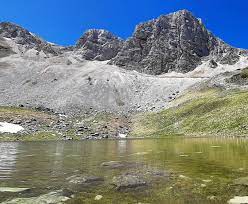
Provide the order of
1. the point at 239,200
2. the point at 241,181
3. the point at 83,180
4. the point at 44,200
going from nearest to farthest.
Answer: the point at 239,200 → the point at 44,200 → the point at 241,181 → the point at 83,180

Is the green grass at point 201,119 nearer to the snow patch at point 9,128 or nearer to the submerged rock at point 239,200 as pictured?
the snow patch at point 9,128

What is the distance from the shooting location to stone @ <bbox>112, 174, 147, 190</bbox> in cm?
1826

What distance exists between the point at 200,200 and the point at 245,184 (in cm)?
374

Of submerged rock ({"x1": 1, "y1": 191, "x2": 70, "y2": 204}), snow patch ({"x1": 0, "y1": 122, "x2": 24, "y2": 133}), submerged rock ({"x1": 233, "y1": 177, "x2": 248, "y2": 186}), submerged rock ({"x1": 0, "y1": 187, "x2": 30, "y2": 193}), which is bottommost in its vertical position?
submerged rock ({"x1": 1, "y1": 191, "x2": 70, "y2": 204})

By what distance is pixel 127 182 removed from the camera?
19.3m

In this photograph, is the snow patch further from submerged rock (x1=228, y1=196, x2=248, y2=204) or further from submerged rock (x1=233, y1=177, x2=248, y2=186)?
submerged rock (x1=228, y1=196, x2=248, y2=204)

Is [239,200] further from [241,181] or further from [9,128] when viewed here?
[9,128]

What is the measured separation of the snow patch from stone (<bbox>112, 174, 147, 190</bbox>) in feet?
236

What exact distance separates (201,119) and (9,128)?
50.3 m

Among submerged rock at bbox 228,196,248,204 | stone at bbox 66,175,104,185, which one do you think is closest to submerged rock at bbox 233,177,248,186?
submerged rock at bbox 228,196,248,204

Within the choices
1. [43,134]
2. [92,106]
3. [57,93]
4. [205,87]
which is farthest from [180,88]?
[43,134]

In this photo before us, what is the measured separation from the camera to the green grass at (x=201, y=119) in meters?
83.8

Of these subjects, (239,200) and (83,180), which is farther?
(83,180)

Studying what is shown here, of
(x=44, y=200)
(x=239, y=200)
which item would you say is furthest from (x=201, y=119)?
(x=44, y=200)
